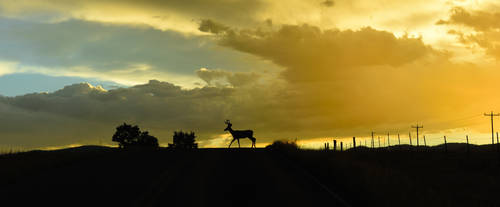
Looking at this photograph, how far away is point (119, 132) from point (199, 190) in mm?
84410

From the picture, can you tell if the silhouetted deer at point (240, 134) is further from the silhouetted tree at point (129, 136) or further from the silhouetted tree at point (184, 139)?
the silhouetted tree at point (184, 139)

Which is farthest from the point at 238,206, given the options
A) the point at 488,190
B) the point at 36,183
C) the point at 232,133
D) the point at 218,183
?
the point at 232,133

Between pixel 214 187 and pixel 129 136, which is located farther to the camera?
pixel 129 136

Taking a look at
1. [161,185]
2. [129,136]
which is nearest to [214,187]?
[161,185]

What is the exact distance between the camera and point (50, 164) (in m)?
24.5

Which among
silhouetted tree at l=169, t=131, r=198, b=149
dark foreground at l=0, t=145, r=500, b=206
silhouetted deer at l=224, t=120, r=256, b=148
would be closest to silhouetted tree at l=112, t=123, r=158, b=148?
silhouetted tree at l=169, t=131, r=198, b=149

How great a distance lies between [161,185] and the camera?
15.9m

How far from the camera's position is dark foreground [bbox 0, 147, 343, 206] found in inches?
504

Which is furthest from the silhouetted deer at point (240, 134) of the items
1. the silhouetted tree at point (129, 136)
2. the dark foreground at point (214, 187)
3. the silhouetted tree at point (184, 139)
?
the silhouetted tree at point (184, 139)

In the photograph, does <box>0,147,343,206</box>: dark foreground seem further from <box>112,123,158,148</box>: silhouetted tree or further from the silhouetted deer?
<box>112,123,158,148</box>: silhouetted tree

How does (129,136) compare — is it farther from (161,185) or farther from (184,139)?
(161,185)

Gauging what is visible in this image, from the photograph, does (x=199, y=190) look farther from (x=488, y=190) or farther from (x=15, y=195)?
(x=488, y=190)

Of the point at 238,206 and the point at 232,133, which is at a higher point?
the point at 232,133

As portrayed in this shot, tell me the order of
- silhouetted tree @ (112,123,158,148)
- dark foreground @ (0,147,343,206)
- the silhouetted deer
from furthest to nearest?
1. silhouetted tree @ (112,123,158,148)
2. the silhouetted deer
3. dark foreground @ (0,147,343,206)
